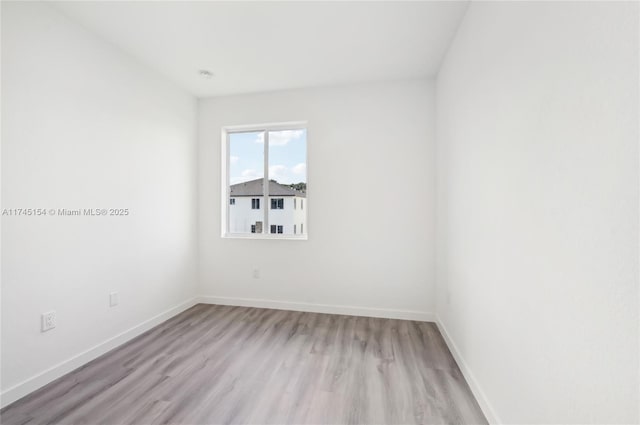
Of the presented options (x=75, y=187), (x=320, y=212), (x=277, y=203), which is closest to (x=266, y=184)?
(x=277, y=203)

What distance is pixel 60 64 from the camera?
193cm

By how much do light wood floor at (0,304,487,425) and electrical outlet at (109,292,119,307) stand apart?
39 centimetres

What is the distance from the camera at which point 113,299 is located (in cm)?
232

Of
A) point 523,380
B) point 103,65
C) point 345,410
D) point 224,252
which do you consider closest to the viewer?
point 523,380

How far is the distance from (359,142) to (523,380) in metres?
2.44

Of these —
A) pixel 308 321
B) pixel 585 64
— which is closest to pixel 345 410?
pixel 308 321

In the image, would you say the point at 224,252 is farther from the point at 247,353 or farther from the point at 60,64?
the point at 60,64

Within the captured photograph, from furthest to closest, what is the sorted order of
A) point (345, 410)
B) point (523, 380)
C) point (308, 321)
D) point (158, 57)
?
point (308, 321)
point (158, 57)
point (345, 410)
point (523, 380)

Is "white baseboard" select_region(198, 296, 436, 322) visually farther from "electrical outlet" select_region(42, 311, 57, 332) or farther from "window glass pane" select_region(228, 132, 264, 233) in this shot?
"electrical outlet" select_region(42, 311, 57, 332)

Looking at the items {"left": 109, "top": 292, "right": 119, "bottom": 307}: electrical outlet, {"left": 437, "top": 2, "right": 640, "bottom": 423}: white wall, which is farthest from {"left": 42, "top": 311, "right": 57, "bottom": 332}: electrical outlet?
{"left": 437, "top": 2, "right": 640, "bottom": 423}: white wall

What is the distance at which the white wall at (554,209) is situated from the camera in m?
0.69

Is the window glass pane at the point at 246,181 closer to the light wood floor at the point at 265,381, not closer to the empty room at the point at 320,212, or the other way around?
the empty room at the point at 320,212

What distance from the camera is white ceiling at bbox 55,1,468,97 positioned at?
1902 millimetres

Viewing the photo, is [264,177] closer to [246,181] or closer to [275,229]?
[246,181]
